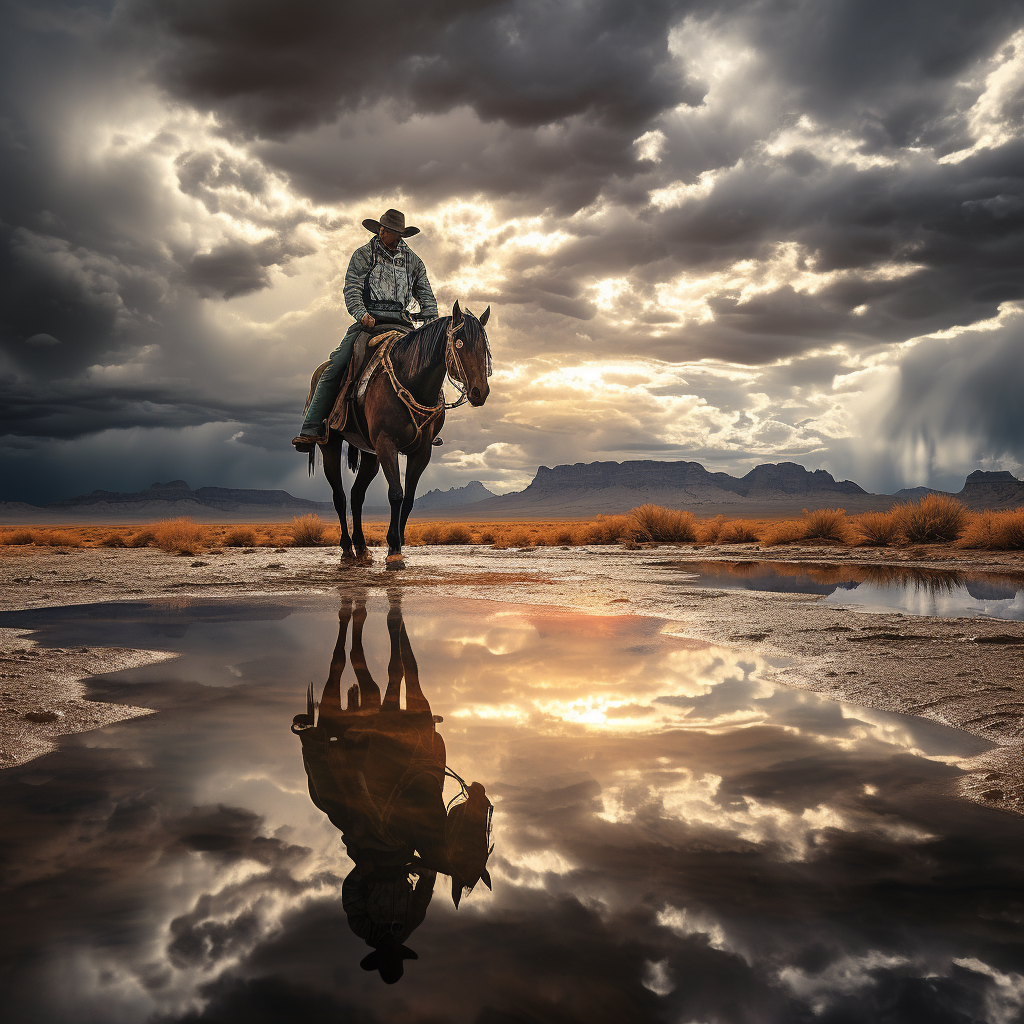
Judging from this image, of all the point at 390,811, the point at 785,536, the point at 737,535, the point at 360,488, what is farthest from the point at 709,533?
the point at 390,811

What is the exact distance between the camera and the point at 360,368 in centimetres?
1022

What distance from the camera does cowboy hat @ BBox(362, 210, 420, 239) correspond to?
397 inches

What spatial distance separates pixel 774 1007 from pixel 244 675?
289 cm

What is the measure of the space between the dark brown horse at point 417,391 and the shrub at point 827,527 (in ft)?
40.5

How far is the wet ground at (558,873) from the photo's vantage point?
105cm

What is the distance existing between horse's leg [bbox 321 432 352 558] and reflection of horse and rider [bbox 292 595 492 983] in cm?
924

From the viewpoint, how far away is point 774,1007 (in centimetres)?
103

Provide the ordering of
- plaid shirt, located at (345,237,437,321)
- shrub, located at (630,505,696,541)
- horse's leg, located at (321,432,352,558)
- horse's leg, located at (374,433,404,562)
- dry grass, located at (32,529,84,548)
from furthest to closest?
dry grass, located at (32,529,84,548) → shrub, located at (630,505,696,541) → horse's leg, located at (321,432,352,558) → plaid shirt, located at (345,237,437,321) → horse's leg, located at (374,433,404,562)

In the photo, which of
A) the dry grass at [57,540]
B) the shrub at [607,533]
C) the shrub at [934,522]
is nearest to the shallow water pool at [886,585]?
the shrub at [934,522]

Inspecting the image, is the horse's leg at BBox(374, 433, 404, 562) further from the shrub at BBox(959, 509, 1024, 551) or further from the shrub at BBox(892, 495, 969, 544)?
the shrub at BBox(892, 495, 969, 544)

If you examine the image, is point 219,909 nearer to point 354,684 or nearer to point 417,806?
point 417,806

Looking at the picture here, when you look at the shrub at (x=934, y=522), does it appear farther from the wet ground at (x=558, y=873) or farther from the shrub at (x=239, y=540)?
the shrub at (x=239, y=540)

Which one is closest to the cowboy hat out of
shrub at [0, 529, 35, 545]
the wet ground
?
the wet ground

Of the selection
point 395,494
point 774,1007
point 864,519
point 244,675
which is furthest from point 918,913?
point 864,519
